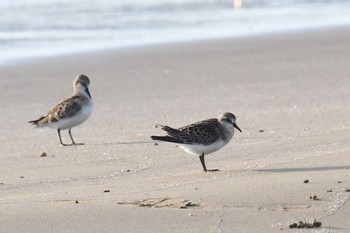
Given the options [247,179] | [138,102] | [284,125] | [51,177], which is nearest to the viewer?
[247,179]

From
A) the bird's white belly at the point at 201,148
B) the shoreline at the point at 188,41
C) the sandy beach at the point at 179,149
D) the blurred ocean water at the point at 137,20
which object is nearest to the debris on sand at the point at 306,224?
the sandy beach at the point at 179,149

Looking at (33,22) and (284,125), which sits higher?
(33,22)

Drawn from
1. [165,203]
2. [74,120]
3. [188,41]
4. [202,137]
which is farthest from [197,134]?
[188,41]

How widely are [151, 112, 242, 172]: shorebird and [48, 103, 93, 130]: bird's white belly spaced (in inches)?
108

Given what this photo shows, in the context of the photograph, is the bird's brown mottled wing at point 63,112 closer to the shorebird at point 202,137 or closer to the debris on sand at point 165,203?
the shorebird at point 202,137

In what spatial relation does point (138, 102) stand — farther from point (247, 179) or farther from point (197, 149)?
point (247, 179)

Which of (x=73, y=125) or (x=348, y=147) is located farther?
(x=73, y=125)

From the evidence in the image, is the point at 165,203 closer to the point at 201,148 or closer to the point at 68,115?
the point at 201,148

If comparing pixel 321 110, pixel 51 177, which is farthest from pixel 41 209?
pixel 321 110

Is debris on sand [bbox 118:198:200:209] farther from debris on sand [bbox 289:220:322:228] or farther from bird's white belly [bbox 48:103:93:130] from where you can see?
bird's white belly [bbox 48:103:93:130]

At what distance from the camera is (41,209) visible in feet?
24.3

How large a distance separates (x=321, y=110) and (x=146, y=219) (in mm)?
5805

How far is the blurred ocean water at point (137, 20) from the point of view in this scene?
68.3ft

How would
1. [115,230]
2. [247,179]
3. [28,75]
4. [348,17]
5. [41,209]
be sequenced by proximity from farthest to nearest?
1. [348,17]
2. [28,75]
3. [247,179]
4. [41,209]
5. [115,230]
